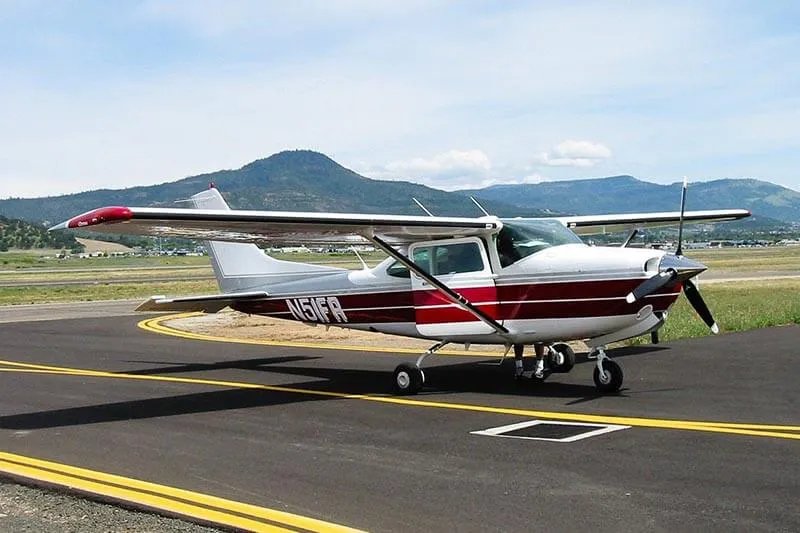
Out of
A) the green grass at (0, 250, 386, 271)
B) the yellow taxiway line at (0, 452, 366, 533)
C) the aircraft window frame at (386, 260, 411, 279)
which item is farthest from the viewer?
the green grass at (0, 250, 386, 271)

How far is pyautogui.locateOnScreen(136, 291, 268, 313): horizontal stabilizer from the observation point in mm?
13656

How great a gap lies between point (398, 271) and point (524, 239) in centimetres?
220

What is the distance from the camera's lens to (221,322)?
985 inches

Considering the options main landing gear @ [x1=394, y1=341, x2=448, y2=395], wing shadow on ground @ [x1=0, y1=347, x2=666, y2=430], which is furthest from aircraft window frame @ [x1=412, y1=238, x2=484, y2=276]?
wing shadow on ground @ [x1=0, y1=347, x2=666, y2=430]

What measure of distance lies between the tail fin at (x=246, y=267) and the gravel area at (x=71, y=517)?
8.41 meters

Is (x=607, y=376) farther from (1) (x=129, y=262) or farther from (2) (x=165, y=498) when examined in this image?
(1) (x=129, y=262)

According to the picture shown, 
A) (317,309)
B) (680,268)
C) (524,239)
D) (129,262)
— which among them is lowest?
(129,262)

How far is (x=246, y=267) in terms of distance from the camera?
50.4 feet

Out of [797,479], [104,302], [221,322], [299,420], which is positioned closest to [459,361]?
[299,420]

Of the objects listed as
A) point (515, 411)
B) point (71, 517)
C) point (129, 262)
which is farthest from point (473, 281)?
point (129, 262)

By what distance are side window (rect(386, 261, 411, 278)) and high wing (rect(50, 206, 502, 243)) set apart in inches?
24.8

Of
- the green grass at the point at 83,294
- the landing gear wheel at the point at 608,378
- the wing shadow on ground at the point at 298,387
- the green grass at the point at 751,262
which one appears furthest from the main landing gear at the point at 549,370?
the green grass at the point at 751,262

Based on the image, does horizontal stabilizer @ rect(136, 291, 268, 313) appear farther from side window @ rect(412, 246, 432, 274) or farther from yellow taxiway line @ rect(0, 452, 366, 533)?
yellow taxiway line @ rect(0, 452, 366, 533)

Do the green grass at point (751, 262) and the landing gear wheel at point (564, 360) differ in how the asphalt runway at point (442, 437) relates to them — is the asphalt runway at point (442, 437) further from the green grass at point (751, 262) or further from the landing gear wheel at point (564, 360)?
the green grass at point (751, 262)
